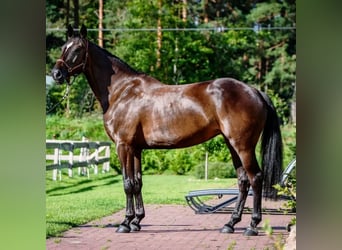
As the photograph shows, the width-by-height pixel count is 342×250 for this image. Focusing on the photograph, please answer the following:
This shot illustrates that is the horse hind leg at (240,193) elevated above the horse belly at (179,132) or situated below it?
below

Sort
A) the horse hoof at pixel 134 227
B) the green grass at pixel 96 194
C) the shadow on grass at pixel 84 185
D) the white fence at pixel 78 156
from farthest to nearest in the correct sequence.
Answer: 1. the white fence at pixel 78 156
2. the shadow on grass at pixel 84 185
3. the green grass at pixel 96 194
4. the horse hoof at pixel 134 227

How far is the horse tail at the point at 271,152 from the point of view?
461 centimetres

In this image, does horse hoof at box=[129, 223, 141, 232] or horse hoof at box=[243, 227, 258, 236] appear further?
horse hoof at box=[129, 223, 141, 232]

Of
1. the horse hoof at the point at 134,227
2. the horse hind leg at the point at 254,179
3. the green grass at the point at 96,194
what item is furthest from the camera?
the green grass at the point at 96,194

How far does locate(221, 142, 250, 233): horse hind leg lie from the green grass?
0.98 meters

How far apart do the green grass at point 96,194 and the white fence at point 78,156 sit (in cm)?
11

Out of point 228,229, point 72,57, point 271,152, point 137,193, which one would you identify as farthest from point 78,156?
point 271,152

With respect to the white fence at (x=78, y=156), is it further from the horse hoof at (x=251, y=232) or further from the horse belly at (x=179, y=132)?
the horse hoof at (x=251, y=232)

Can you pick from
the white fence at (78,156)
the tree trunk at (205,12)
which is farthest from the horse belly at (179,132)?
the tree trunk at (205,12)

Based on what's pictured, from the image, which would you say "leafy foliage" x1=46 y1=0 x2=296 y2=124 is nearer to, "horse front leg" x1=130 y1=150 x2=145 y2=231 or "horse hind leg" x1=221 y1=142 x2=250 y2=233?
"horse front leg" x1=130 y1=150 x2=145 y2=231

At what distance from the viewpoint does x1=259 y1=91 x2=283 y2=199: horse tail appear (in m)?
4.61

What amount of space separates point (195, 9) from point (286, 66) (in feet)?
6.71

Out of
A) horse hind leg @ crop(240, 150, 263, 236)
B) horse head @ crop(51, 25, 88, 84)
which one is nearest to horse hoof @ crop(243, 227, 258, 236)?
Answer: horse hind leg @ crop(240, 150, 263, 236)
